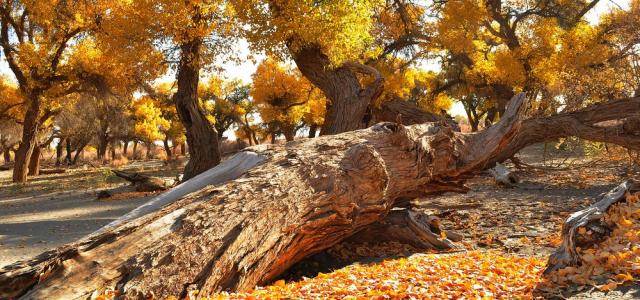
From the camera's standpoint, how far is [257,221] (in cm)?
423

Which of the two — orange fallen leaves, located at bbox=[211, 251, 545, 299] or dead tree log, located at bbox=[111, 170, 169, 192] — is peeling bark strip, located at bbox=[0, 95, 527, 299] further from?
dead tree log, located at bbox=[111, 170, 169, 192]

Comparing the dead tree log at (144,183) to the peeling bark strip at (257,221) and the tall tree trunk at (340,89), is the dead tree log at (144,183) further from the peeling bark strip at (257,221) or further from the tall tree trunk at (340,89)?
the peeling bark strip at (257,221)

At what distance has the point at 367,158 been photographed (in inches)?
213

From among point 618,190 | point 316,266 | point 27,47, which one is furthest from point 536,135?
point 27,47

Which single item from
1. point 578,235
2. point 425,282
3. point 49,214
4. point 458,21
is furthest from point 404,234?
point 458,21

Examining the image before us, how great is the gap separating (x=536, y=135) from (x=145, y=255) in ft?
31.4

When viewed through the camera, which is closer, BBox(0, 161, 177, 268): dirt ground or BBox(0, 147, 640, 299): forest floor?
BBox(0, 147, 640, 299): forest floor

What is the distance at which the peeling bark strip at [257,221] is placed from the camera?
3.28m

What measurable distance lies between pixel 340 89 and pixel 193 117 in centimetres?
517

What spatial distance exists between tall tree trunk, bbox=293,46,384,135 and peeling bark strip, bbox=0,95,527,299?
478 centimetres

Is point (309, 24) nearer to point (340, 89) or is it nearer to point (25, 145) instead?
point (340, 89)

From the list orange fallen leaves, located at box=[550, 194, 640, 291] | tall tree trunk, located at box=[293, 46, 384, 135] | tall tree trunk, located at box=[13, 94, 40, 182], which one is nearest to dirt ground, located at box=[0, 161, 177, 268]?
tall tree trunk, located at box=[13, 94, 40, 182]

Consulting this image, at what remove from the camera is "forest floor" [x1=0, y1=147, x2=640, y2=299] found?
599 cm

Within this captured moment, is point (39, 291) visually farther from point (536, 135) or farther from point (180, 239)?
point (536, 135)
